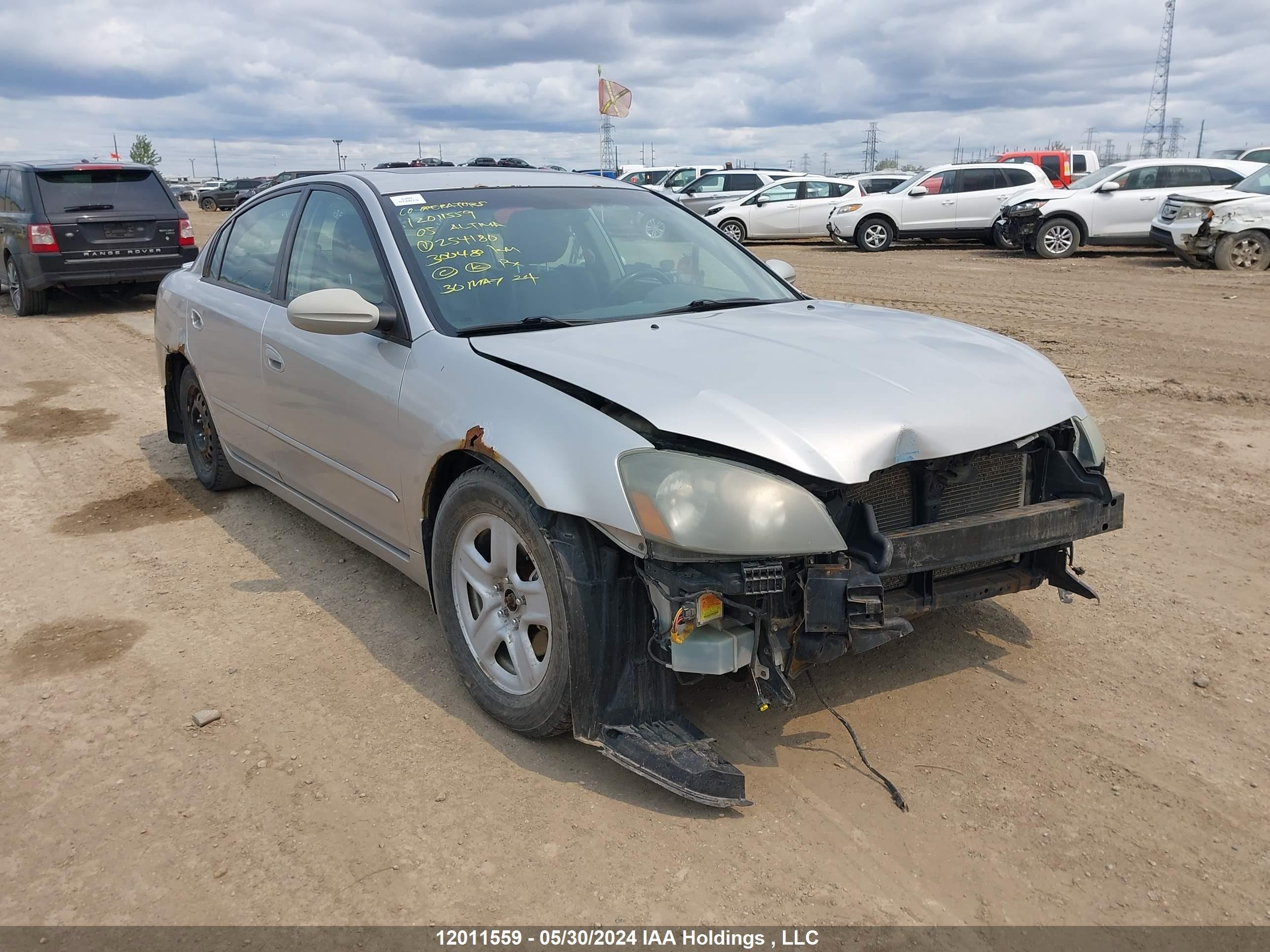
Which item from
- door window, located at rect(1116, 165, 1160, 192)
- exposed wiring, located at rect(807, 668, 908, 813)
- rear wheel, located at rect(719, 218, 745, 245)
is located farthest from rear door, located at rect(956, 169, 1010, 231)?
exposed wiring, located at rect(807, 668, 908, 813)

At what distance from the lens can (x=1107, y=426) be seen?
6.75 metres

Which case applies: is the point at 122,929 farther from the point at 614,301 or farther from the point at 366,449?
the point at 614,301

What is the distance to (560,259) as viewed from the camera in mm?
3986

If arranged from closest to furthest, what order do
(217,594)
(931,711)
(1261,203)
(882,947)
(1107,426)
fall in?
(882,947) < (931,711) < (217,594) < (1107,426) < (1261,203)

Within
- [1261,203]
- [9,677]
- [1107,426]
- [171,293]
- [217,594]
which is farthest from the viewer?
[1261,203]

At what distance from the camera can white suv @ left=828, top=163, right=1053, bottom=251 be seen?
1938 cm

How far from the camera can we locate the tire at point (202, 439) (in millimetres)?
5648

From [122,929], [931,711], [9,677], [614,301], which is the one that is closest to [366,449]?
[614,301]

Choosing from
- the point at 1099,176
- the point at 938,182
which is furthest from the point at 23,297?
the point at 1099,176

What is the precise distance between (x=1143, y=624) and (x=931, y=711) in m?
1.16

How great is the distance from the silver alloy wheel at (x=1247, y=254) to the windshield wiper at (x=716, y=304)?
43.8ft

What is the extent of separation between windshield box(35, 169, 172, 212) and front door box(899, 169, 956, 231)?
13498mm

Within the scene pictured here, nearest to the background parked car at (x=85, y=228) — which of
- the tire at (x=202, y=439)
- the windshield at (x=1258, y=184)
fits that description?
the tire at (x=202, y=439)

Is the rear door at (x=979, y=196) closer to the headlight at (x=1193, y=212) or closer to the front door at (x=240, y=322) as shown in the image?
the headlight at (x=1193, y=212)
